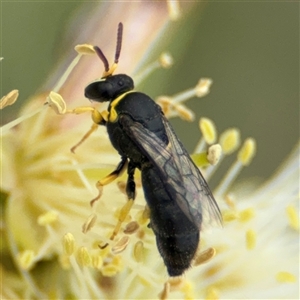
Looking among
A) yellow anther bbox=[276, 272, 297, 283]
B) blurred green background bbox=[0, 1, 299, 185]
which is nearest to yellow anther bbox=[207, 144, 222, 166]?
yellow anther bbox=[276, 272, 297, 283]

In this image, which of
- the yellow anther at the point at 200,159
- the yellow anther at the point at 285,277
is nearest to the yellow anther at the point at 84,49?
the yellow anther at the point at 200,159

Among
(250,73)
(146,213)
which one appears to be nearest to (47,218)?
(146,213)

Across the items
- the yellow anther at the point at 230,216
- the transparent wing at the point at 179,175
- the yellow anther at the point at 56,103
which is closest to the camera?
the transparent wing at the point at 179,175

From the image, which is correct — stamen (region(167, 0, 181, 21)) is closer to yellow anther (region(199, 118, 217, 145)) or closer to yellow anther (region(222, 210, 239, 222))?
yellow anther (region(199, 118, 217, 145))

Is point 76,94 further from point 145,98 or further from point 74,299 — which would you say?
point 74,299

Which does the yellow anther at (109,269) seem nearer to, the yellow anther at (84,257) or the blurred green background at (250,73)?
the yellow anther at (84,257)

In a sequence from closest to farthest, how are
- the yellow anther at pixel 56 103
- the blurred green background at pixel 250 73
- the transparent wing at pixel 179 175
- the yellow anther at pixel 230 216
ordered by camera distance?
1. the transparent wing at pixel 179 175
2. the yellow anther at pixel 56 103
3. the yellow anther at pixel 230 216
4. the blurred green background at pixel 250 73

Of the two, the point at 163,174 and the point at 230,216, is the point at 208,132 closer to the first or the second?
the point at 230,216
